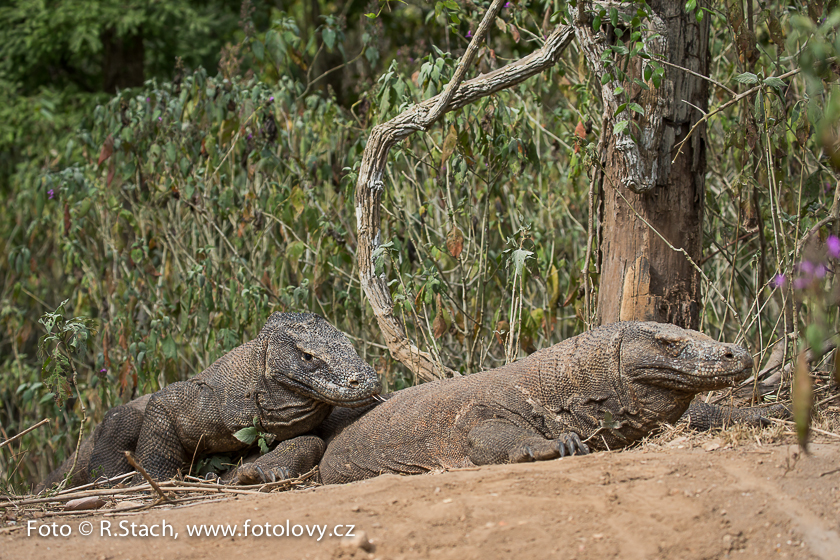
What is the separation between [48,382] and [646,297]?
2.86 metres

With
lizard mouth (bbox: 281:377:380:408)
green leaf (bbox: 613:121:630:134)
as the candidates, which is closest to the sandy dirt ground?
lizard mouth (bbox: 281:377:380:408)

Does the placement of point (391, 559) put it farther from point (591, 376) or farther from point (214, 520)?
point (591, 376)

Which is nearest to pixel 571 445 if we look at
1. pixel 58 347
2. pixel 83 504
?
pixel 83 504

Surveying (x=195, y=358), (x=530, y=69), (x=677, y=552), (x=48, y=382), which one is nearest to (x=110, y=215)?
(x=195, y=358)

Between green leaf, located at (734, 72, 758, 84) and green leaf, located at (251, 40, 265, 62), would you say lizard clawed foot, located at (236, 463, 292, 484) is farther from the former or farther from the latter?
green leaf, located at (251, 40, 265, 62)

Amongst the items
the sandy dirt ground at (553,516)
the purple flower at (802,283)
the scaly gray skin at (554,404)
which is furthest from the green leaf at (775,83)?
the sandy dirt ground at (553,516)

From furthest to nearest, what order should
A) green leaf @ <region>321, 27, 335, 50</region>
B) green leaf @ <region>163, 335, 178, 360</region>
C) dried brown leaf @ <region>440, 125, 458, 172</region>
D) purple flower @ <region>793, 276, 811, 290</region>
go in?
green leaf @ <region>321, 27, 335, 50</region> → green leaf @ <region>163, 335, 178, 360</region> → dried brown leaf @ <region>440, 125, 458, 172</region> → purple flower @ <region>793, 276, 811, 290</region>

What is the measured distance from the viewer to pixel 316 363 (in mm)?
3721

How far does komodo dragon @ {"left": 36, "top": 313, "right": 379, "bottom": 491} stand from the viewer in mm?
3680

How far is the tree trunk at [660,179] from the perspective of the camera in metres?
3.79

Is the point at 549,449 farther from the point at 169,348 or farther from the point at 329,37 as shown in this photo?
the point at 329,37

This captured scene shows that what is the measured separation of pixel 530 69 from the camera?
4.20 meters

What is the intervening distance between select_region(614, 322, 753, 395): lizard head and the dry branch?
1.41 metres

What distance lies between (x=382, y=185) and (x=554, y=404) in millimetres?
1808
